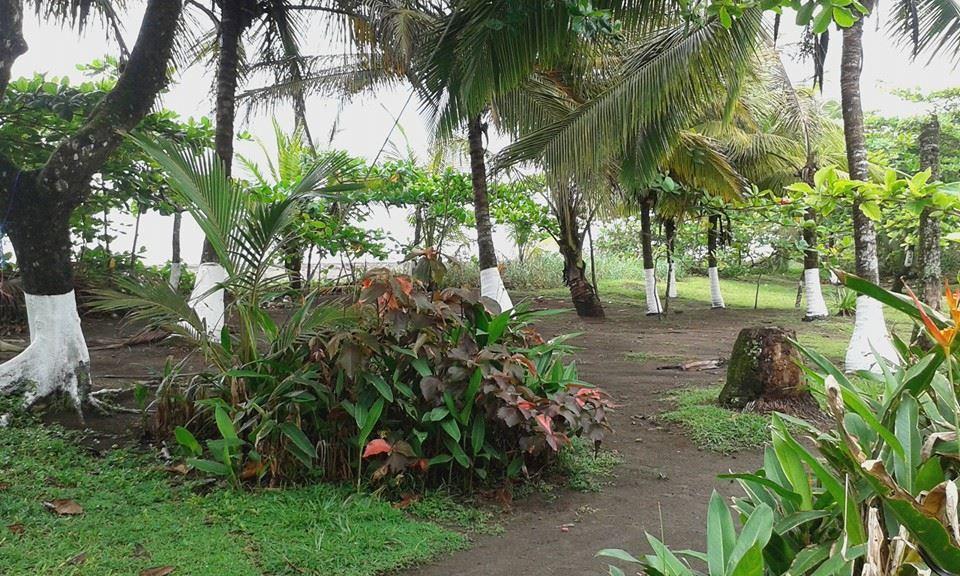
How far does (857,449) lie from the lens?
116cm

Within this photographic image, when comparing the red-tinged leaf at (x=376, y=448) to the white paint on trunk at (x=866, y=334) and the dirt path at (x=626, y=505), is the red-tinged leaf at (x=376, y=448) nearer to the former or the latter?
the dirt path at (x=626, y=505)

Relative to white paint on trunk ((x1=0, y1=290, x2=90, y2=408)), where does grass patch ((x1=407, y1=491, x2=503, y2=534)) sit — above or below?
below

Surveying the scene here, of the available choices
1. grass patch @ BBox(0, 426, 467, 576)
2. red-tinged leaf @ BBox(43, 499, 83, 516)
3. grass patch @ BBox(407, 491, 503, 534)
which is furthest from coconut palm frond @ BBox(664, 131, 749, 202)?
red-tinged leaf @ BBox(43, 499, 83, 516)

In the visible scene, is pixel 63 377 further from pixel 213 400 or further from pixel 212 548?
pixel 212 548

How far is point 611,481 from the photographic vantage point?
397 cm

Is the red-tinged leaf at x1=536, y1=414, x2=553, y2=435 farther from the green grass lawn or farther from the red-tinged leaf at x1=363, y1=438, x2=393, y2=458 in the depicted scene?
the green grass lawn

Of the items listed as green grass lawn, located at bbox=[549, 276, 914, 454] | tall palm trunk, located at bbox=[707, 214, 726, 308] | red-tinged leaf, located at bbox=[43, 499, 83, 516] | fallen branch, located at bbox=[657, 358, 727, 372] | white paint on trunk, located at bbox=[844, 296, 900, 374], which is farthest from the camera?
tall palm trunk, located at bbox=[707, 214, 726, 308]

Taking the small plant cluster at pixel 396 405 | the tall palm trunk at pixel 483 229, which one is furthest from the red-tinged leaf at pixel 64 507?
the tall palm trunk at pixel 483 229

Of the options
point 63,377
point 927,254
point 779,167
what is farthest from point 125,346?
point 779,167

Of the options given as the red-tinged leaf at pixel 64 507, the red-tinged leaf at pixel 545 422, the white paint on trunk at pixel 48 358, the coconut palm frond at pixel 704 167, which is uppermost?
the coconut palm frond at pixel 704 167

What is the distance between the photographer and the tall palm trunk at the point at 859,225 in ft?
21.0

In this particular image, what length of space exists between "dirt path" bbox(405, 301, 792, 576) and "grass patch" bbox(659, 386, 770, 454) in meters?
0.11

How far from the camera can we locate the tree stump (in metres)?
5.25

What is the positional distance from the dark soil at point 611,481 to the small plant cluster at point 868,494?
47.4 inches
